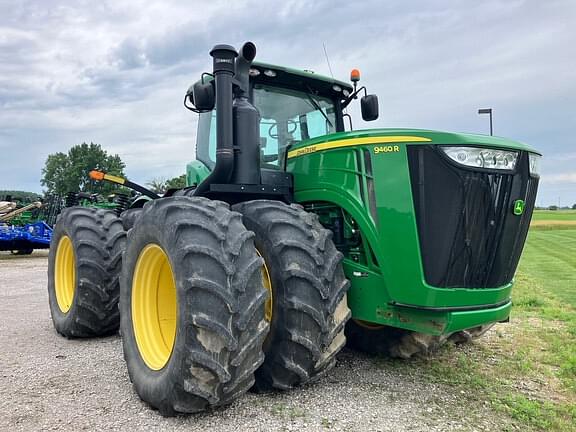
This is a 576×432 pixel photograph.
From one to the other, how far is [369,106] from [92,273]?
126 inches

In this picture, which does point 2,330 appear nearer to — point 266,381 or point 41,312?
point 41,312

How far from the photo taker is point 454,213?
3.27 m

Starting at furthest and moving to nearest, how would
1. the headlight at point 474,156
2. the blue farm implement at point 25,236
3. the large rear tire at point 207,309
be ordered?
the blue farm implement at point 25,236, the headlight at point 474,156, the large rear tire at point 207,309

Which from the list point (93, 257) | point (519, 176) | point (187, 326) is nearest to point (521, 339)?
point (519, 176)

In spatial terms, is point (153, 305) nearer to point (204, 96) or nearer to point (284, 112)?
point (204, 96)

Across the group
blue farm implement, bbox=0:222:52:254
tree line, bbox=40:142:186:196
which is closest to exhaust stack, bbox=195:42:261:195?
blue farm implement, bbox=0:222:52:254

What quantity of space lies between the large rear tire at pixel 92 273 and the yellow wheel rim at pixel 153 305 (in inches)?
57.7

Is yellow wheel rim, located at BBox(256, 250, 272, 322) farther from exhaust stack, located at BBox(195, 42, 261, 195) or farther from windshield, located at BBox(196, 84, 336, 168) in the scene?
windshield, located at BBox(196, 84, 336, 168)

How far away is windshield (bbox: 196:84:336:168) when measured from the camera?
457 centimetres

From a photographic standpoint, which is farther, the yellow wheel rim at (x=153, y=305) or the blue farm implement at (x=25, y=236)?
the blue farm implement at (x=25, y=236)

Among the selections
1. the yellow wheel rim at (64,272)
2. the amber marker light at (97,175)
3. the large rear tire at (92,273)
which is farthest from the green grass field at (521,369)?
the yellow wheel rim at (64,272)

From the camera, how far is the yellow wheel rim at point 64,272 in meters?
5.73

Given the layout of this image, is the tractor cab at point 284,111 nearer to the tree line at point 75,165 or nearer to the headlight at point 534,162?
the headlight at point 534,162

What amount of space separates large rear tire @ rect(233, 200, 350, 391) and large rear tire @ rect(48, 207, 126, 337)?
225 cm
